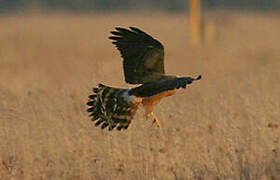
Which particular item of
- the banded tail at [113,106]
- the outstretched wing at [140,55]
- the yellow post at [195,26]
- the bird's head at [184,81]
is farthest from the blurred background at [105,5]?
the bird's head at [184,81]

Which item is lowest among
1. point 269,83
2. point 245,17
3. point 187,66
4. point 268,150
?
point 245,17

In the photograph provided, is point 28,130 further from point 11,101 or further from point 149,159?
point 149,159

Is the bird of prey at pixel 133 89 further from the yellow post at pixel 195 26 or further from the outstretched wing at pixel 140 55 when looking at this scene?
the yellow post at pixel 195 26

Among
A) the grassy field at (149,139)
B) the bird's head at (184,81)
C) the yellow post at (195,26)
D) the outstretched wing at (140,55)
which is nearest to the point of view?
the bird's head at (184,81)

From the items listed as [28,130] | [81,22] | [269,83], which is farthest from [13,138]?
[81,22]

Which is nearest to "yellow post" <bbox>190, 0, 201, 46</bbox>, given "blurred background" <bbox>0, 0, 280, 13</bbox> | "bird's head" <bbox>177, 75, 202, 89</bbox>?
"bird's head" <bbox>177, 75, 202, 89</bbox>

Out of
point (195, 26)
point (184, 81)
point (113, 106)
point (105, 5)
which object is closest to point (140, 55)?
point (113, 106)

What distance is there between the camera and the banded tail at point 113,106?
18.7 feet

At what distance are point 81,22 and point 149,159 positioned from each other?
3404 centimetres

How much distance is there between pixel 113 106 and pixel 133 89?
0.23m

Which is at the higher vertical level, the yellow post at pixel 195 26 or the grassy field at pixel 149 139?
the grassy field at pixel 149 139

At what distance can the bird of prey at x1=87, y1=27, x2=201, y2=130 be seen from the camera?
18.6 feet

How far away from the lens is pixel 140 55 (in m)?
6.07

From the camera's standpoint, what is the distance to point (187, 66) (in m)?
15.2
